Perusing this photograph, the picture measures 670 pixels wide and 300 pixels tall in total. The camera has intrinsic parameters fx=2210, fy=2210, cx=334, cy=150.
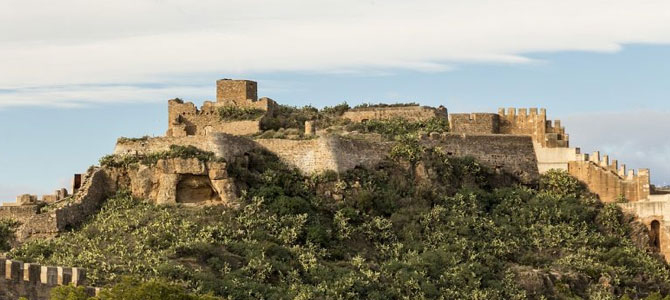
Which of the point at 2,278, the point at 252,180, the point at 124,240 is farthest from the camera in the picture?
the point at 252,180

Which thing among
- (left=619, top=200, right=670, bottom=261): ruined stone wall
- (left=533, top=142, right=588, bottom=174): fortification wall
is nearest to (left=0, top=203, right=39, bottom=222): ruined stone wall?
(left=533, top=142, right=588, bottom=174): fortification wall

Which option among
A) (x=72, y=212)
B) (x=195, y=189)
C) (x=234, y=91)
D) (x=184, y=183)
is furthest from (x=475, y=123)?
(x=72, y=212)

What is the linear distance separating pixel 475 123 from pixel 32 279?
2540 cm

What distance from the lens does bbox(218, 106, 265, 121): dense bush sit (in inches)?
3179

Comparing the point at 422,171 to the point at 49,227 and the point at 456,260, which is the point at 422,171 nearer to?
the point at 456,260

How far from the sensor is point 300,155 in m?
76.4

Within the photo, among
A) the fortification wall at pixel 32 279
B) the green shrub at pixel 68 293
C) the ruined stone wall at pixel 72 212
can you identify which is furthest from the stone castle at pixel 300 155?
the green shrub at pixel 68 293

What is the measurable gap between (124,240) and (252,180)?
6314 mm

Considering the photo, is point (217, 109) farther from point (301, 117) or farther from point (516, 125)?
point (516, 125)

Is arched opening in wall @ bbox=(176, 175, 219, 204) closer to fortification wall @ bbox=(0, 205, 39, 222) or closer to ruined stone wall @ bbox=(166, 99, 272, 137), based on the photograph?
fortification wall @ bbox=(0, 205, 39, 222)

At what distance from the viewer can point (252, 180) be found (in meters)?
74.7

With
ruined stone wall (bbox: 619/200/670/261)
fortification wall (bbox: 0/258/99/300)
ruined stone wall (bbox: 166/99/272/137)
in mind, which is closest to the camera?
fortification wall (bbox: 0/258/99/300)

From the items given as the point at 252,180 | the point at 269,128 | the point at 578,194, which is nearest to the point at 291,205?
the point at 252,180

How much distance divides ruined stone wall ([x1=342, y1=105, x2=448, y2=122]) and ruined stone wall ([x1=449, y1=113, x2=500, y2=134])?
1.10 meters
